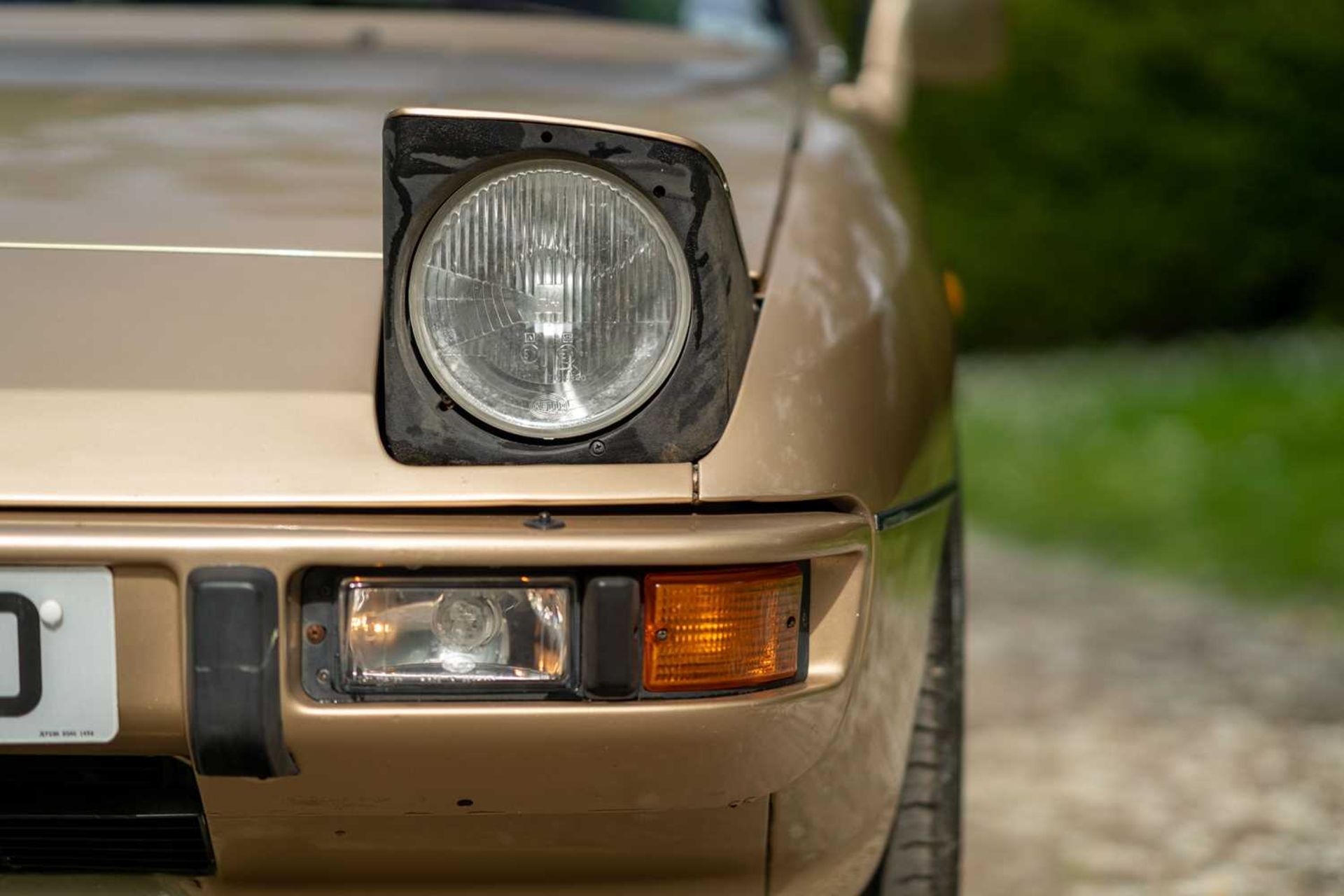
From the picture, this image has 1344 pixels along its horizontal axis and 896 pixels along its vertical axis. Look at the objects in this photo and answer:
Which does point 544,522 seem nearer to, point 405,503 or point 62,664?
point 405,503

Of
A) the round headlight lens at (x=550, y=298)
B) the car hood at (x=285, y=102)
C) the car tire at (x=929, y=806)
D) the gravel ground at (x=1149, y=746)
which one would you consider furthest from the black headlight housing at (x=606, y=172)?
the gravel ground at (x=1149, y=746)

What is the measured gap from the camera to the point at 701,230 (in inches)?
48.8

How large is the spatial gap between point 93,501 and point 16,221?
33 centimetres

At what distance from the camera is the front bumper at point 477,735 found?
1169mm

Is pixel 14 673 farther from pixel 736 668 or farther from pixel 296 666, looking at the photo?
pixel 736 668

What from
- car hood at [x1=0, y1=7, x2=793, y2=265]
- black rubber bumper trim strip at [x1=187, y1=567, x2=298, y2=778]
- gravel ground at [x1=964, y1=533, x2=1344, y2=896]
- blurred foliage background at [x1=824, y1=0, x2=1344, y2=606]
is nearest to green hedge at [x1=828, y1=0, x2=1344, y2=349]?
blurred foliage background at [x1=824, y1=0, x2=1344, y2=606]

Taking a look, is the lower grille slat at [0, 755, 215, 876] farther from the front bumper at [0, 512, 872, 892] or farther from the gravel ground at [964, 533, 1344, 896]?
the gravel ground at [964, 533, 1344, 896]

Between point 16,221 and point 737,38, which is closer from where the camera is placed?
point 16,221

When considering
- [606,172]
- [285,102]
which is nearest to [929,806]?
[606,172]

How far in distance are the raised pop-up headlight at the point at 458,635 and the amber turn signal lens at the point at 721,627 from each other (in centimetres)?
7

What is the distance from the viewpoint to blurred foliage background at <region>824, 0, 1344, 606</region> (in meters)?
7.88

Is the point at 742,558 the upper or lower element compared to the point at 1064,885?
upper

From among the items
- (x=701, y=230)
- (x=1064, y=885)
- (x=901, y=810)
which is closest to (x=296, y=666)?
(x=701, y=230)

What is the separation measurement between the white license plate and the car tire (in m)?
0.84
